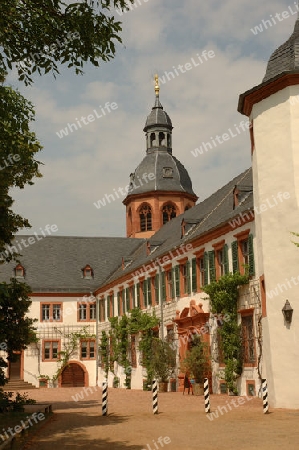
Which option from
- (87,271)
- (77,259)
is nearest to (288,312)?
(87,271)

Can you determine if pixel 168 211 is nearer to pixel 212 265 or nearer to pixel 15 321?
pixel 212 265

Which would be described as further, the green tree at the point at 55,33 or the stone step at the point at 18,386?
the stone step at the point at 18,386

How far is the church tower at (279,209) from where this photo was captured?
17469 millimetres

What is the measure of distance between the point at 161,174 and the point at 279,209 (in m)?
36.6

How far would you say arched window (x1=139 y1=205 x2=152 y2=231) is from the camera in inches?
2105

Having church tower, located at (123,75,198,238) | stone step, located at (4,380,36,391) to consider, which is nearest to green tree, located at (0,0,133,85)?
stone step, located at (4,380,36,391)

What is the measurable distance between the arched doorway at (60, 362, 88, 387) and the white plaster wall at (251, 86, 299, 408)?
28.6 m

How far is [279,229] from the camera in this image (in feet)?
59.6

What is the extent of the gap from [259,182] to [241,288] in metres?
5.81

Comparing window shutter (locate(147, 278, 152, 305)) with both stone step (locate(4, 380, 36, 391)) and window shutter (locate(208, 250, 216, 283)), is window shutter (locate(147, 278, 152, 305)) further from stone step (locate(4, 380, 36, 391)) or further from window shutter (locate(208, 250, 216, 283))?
stone step (locate(4, 380, 36, 391))

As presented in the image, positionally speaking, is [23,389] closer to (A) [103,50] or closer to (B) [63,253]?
(B) [63,253]

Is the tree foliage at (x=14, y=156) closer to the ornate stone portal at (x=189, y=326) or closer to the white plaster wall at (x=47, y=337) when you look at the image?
the ornate stone portal at (x=189, y=326)

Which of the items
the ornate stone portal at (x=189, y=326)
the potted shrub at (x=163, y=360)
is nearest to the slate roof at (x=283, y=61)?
the ornate stone portal at (x=189, y=326)

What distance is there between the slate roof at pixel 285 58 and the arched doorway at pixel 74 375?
1225 inches
